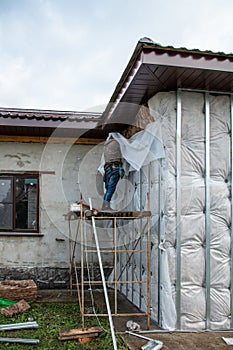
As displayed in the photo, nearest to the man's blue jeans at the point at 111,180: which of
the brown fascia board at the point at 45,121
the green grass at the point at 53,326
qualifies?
the brown fascia board at the point at 45,121

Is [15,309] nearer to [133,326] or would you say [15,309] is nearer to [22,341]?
[22,341]

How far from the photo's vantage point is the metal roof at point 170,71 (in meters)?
4.40

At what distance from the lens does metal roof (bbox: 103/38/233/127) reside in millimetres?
4398

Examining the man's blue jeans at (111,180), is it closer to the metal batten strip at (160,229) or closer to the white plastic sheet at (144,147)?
the white plastic sheet at (144,147)

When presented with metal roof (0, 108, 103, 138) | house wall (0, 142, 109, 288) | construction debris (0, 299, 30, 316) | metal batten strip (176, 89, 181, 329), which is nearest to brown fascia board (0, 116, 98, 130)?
metal roof (0, 108, 103, 138)

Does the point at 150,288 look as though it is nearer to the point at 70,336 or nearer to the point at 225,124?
the point at 70,336

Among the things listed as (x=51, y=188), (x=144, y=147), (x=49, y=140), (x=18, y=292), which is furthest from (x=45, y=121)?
(x=18, y=292)

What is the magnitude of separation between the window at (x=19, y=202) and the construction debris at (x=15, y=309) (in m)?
1.99

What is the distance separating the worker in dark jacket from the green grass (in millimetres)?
1692

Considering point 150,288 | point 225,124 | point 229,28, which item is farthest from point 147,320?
point 229,28

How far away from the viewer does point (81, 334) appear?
488 cm

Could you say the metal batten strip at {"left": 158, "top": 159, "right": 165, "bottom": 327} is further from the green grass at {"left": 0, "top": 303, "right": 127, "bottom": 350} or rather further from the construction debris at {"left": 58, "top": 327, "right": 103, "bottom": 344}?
the construction debris at {"left": 58, "top": 327, "right": 103, "bottom": 344}

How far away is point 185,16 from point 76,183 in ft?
18.4

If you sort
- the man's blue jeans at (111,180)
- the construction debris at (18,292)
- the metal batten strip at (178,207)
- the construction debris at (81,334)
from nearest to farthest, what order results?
the construction debris at (81,334) → the metal batten strip at (178,207) → the man's blue jeans at (111,180) → the construction debris at (18,292)
